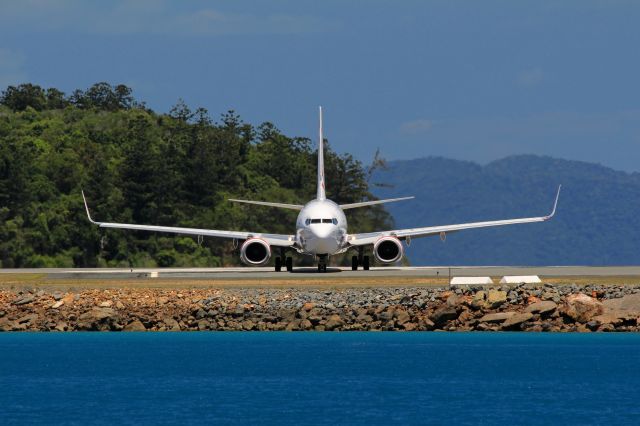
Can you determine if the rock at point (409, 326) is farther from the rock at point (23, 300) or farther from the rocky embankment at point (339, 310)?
the rock at point (23, 300)

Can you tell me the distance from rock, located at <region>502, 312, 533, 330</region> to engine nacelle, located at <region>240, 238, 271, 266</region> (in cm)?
2743

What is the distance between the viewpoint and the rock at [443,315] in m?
64.2

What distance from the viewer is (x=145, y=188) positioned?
132 metres

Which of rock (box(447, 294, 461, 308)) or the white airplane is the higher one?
the white airplane

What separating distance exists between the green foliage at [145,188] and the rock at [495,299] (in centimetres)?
5970

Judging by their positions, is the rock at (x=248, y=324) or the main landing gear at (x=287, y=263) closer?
the rock at (x=248, y=324)

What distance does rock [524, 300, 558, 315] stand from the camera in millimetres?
64000

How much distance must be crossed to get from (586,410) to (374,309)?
2118 centimetres

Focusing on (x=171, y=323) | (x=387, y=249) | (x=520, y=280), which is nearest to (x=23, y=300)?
(x=171, y=323)

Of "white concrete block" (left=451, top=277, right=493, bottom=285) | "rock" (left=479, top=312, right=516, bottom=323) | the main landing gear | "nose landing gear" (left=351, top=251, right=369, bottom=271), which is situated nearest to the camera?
"rock" (left=479, top=312, right=516, bottom=323)

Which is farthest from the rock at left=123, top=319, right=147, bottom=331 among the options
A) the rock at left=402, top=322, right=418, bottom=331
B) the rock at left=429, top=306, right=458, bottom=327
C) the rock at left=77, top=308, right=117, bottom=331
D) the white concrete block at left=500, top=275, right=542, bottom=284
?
the white concrete block at left=500, top=275, right=542, bottom=284

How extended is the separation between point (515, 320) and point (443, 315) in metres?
3.28

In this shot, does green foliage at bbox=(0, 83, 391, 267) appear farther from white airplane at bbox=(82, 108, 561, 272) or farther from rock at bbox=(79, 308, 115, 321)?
rock at bbox=(79, 308, 115, 321)

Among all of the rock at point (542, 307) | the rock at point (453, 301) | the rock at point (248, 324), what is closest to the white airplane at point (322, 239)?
the rock at point (248, 324)
